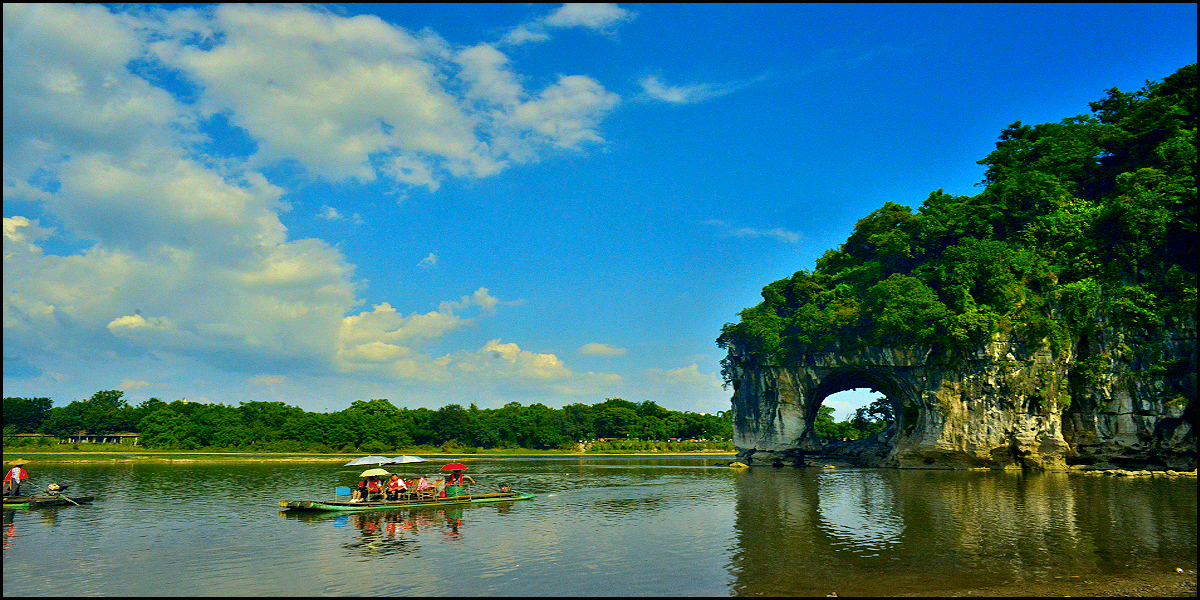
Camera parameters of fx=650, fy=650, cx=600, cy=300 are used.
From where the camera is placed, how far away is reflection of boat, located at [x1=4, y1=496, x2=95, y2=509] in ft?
99.5

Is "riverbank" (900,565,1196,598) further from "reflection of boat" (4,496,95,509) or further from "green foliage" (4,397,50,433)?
"green foliage" (4,397,50,433)

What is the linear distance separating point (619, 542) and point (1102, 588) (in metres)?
13.9

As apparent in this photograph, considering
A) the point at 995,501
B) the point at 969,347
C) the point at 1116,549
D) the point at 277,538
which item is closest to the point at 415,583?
the point at 277,538

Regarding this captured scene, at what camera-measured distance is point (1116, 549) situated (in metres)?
20.3

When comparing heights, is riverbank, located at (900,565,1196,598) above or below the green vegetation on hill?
below

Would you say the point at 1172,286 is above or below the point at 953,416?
above

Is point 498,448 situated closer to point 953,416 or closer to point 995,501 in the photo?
point 953,416

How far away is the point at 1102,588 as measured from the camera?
52.5 ft

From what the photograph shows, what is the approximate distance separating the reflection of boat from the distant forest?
196ft

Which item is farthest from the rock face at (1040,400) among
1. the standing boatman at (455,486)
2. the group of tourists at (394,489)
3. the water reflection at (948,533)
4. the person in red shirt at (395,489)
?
the person in red shirt at (395,489)

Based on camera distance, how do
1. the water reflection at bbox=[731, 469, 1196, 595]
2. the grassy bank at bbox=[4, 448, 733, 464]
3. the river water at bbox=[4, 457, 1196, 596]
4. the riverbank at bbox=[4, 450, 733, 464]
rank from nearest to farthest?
the river water at bbox=[4, 457, 1196, 596] → the water reflection at bbox=[731, 469, 1196, 595] → the riverbank at bbox=[4, 450, 733, 464] → the grassy bank at bbox=[4, 448, 733, 464]

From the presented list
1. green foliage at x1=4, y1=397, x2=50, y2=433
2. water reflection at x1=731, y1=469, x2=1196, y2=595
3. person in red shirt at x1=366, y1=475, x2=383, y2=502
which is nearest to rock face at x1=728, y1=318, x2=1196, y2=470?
water reflection at x1=731, y1=469, x2=1196, y2=595

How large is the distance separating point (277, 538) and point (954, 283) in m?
51.6

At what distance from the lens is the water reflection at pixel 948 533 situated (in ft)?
58.1
